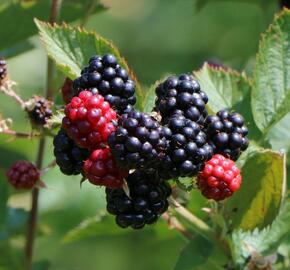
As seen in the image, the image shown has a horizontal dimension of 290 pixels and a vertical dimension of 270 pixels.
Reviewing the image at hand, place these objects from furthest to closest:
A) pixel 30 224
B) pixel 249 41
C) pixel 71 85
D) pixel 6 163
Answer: pixel 249 41 → pixel 6 163 → pixel 30 224 → pixel 71 85

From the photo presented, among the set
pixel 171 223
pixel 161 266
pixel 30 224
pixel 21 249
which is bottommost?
pixel 161 266

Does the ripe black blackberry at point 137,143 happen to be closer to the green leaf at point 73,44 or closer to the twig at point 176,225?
the green leaf at point 73,44

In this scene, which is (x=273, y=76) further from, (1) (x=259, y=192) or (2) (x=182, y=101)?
(2) (x=182, y=101)

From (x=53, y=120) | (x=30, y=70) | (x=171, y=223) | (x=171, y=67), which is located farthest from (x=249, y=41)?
(x=53, y=120)

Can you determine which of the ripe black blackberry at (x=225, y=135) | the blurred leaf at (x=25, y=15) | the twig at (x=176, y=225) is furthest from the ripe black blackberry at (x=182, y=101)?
the blurred leaf at (x=25, y=15)

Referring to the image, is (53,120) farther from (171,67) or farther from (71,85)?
(171,67)

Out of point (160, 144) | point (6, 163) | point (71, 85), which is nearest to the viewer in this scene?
point (160, 144)

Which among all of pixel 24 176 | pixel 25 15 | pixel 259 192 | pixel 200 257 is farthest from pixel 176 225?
pixel 25 15
